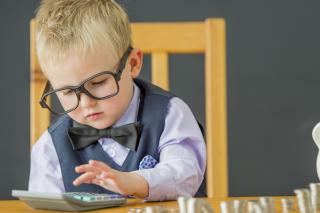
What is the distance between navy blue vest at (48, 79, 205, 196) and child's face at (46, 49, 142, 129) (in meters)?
0.05

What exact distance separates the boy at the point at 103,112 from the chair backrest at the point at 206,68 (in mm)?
73

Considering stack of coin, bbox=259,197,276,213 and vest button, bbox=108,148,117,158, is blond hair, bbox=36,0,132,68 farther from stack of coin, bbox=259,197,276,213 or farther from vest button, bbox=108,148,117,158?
stack of coin, bbox=259,197,276,213

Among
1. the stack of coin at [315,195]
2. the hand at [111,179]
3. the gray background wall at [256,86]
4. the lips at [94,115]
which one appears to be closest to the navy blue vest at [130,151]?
the lips at [94,115]

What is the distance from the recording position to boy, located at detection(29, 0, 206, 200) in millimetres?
1216

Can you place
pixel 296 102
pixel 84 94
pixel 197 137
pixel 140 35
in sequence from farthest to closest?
pixel 296 102 < pixel 140 35 < pixel 197 137 < pixel 84 94

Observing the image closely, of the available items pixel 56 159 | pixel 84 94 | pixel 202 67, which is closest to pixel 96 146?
pixel 56 159

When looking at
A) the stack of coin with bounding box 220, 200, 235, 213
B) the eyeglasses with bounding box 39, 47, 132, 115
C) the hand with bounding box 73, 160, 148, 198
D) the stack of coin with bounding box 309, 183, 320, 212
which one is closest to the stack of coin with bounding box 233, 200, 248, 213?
the stack of coin with bounding box 220, 200, 235, 213

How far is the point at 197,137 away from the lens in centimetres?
131

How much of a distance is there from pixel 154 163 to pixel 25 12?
1429mm

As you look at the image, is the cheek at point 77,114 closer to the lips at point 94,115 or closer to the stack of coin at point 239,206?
the lips at point 94,115

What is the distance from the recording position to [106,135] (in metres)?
1.33

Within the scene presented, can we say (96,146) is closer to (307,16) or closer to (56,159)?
(56,159)

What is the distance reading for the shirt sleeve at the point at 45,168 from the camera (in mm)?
1323

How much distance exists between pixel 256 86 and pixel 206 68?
1.08 meters
